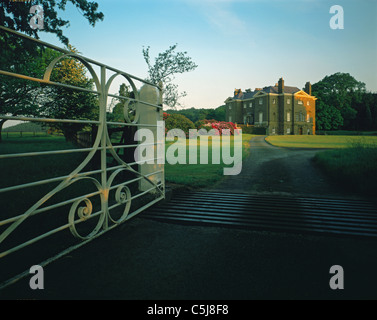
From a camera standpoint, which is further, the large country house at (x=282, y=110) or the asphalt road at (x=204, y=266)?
the large country house at (x=282, y=110)

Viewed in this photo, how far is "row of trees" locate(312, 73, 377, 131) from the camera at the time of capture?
66.9 m

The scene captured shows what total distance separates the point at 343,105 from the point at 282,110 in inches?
795

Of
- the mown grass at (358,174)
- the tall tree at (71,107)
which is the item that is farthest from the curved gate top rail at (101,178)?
the tall tree at (71,107)

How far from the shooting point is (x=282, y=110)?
199ft

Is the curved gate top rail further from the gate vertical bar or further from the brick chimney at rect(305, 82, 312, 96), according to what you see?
the brick chimney at rect(305, 82, 312, 96)

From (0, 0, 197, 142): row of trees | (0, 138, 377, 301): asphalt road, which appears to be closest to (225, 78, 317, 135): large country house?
(0, 0, 197, 142): row of trees

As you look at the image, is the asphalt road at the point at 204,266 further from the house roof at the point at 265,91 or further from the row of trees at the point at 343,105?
the row of trees at the point at 343,105

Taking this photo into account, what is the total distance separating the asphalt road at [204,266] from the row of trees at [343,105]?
2829 inches

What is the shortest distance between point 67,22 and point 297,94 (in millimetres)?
58892

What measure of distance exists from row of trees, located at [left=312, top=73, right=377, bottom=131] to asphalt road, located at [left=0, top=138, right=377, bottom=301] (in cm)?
7185

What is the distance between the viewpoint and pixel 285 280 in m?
2.57

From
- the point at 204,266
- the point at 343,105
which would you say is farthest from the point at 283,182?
the point at 343,105

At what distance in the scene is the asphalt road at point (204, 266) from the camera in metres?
2.35
